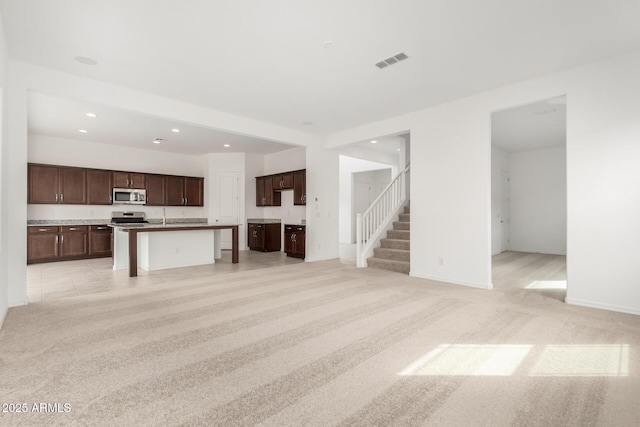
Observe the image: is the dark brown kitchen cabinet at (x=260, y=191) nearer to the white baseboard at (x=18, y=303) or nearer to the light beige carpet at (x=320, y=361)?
the light beige carpet at (x=320, y=361)

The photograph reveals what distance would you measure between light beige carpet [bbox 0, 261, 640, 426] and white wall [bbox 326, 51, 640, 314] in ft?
1.81

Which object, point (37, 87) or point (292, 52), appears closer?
point (292, 52)

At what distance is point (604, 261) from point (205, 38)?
5256 mm

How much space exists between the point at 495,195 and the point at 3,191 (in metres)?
9.87

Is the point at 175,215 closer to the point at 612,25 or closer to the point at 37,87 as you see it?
the point at 37,87

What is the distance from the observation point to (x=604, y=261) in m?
3.67

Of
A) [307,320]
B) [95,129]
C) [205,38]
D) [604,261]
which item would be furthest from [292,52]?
[95,129]

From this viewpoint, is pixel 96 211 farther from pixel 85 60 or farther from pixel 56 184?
pixel 85 60

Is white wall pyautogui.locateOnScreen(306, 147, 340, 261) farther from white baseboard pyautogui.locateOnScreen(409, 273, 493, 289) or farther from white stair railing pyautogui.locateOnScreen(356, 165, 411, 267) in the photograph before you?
white baseboard pyautogui.locateOnScreen(409, 273, 493, 289)

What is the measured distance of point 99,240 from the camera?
7.71 m

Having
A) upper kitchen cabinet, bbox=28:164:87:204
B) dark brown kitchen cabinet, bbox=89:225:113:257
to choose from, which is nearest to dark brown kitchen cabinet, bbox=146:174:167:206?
dark brown kitchen cabinet, bbox=89:225:113:257

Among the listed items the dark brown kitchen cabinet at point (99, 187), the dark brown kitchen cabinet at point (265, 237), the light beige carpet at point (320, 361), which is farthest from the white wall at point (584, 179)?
the dark brown kitchen cabinet at point (99, 187)

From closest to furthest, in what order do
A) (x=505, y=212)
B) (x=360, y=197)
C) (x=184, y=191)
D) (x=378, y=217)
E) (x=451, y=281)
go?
1. (x=451, y=281)
2. (x=378, y=217)
3. (x=505, y=212)
4. (x=184, y=191)
5. (x=360, y=197)

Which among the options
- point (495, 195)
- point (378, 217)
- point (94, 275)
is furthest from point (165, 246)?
point (495, 195)
